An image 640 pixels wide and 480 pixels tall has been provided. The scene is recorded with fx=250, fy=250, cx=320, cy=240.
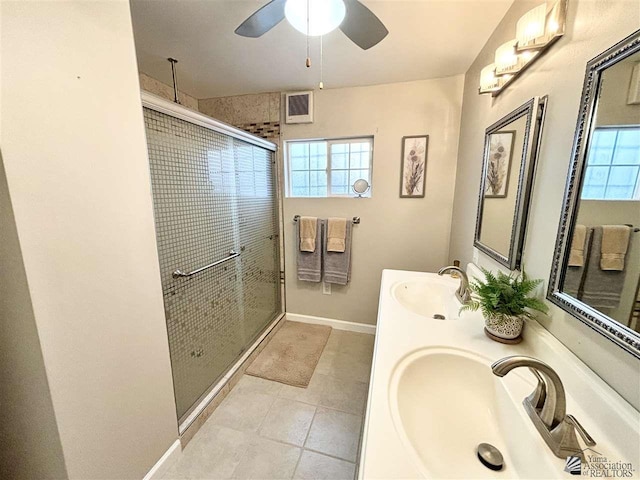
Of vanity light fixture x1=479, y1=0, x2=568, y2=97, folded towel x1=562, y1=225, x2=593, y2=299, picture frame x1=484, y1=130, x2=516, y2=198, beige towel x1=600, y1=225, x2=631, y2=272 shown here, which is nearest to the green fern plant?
folded towel x1=562, y1=225, x2=593, y2=299

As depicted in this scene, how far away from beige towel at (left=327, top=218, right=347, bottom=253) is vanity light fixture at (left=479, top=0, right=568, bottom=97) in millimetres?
1431

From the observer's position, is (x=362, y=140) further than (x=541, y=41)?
Yes

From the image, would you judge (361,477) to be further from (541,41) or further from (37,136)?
(541,41)

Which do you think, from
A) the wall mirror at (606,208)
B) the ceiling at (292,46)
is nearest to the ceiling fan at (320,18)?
the ceiling at (292,46)

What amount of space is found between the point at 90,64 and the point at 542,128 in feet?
5.35

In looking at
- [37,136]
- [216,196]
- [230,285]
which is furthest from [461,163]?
[37,136]

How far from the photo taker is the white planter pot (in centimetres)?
91

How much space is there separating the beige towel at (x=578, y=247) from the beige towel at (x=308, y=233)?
72.2 inches

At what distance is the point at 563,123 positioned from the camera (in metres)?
0.82

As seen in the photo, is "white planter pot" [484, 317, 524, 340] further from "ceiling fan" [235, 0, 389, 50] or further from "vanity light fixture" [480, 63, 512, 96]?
"ceiling fan" [235, 0, 389, 50]

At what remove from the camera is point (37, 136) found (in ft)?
2.38

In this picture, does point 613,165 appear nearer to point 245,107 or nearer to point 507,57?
point 507,57

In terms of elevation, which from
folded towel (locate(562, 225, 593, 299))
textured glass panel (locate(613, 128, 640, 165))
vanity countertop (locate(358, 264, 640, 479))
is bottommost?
vanity countertop (locate(358, 264, 640, 479))

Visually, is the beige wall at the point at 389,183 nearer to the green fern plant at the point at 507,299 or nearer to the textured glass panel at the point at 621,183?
the green fern plant at the point at 507,299
